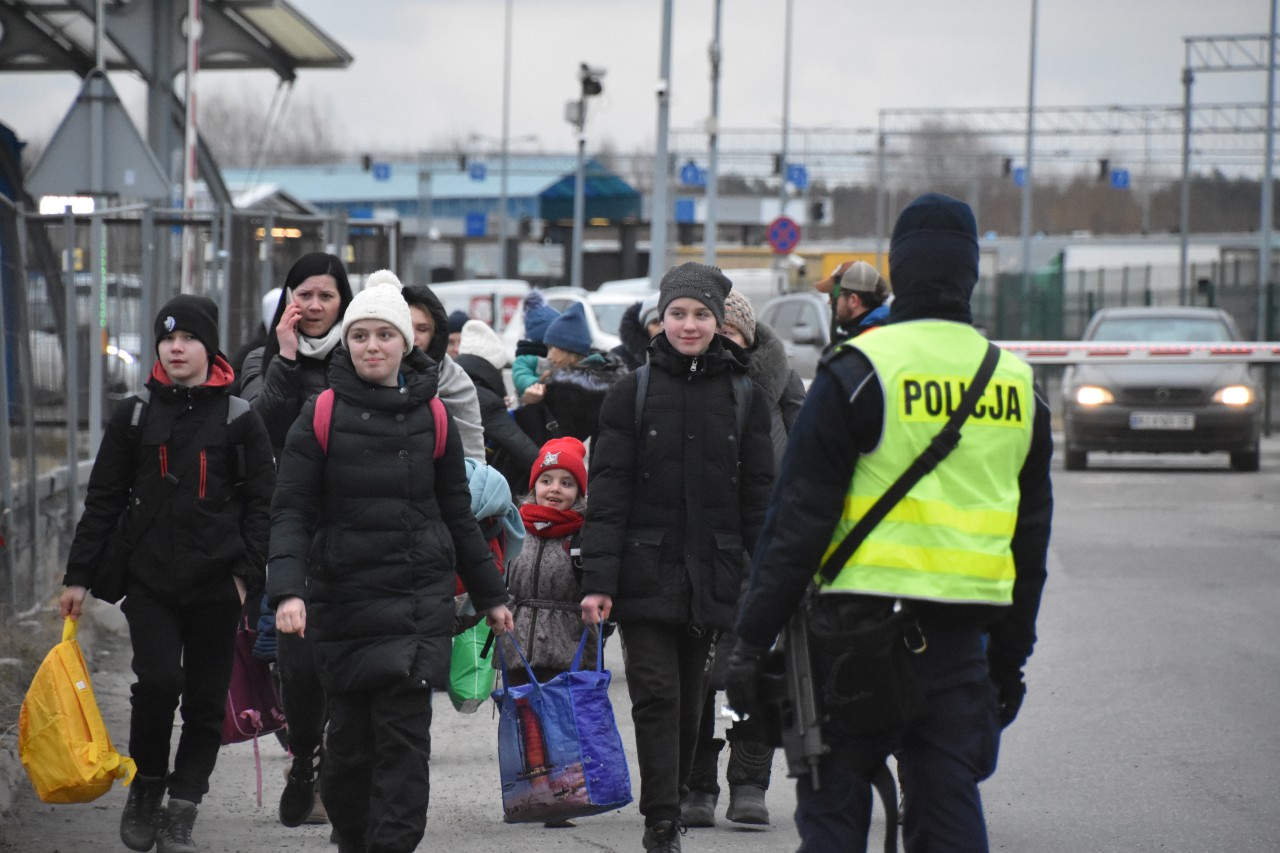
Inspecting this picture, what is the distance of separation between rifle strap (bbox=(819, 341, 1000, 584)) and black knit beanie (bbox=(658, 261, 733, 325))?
6.14ft

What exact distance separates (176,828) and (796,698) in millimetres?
2655

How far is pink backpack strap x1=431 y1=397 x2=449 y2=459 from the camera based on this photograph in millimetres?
5168

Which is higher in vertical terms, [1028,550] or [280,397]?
[280,397]

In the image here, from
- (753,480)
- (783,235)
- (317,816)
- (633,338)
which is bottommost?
(317,816)

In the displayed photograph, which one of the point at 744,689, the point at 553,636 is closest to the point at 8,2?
the point at 553,636

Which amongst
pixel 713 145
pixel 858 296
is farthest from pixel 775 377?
pixel 713 145

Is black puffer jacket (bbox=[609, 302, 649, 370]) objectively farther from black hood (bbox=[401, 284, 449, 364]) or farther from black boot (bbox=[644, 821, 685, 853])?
black boot (bbox=[644, 821, 685, 853])

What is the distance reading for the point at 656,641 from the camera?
5570mm

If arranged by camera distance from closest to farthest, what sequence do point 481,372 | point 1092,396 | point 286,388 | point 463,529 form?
point 463,529
point 286,388
point 481,372
point 1092,396

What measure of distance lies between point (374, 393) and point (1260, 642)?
20.0ft

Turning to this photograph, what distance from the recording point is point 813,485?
12.6 feet

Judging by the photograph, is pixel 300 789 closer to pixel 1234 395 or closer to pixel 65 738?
pixel 65 738

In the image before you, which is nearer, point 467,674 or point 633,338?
point 467,674

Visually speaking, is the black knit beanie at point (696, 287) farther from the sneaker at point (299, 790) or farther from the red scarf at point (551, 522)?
the sneaker at point (299, 790)
